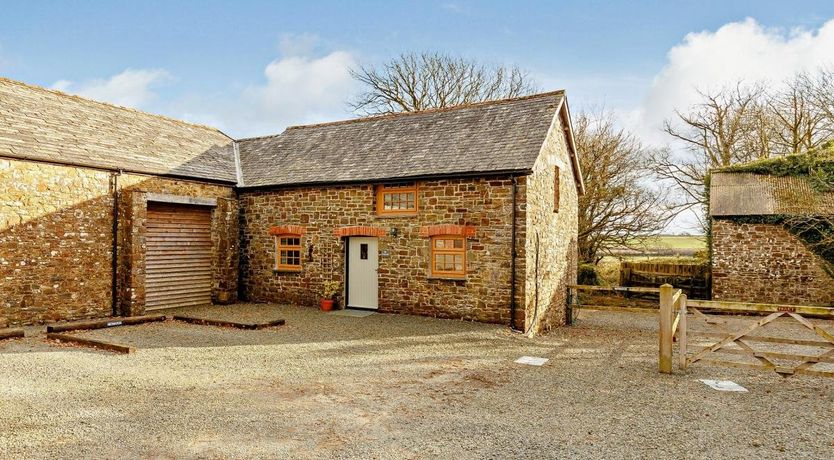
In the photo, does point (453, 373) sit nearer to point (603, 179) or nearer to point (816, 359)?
point (816, 359)

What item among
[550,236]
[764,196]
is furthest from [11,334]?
[764,196]

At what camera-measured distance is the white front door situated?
1482cm

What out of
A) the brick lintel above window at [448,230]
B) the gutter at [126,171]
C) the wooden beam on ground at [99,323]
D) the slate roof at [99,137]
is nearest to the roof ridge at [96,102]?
the slate roof at [99,137]

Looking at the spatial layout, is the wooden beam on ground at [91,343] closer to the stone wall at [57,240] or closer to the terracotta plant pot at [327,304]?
the stone wall at [57,240]

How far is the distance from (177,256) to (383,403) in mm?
11195

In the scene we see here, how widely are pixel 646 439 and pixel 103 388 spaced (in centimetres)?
711

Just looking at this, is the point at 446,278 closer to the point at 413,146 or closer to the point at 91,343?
the point at 413,146

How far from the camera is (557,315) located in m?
15.8

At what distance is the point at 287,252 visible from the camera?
16281 mm

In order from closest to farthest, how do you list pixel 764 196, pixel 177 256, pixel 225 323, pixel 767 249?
pixel 225 323 → pixel 177 256 → pixel 767 249 → pixel 764 196

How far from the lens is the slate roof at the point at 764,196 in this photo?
18062 millimetres

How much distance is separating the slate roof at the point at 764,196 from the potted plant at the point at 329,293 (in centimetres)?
1408

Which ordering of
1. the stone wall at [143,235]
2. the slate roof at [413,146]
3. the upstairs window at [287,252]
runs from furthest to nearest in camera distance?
the upstairs window at [287,252] < the stone wall at [143,235] < the slate roof at [413,146]

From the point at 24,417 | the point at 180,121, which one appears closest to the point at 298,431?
the point at 24,417
